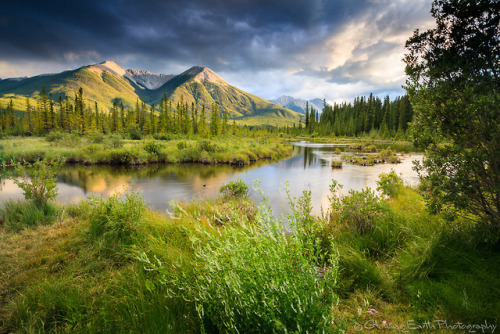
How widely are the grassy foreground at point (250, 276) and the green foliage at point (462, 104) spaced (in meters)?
0.82

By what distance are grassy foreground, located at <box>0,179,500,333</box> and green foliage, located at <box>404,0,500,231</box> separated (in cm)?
82

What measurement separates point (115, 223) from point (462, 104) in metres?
7.72

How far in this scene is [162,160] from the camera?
2828 centimetres

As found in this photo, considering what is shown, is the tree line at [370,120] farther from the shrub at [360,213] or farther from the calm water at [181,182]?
the shrub at [360,213]

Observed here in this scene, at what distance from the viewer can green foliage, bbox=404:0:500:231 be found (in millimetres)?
3623

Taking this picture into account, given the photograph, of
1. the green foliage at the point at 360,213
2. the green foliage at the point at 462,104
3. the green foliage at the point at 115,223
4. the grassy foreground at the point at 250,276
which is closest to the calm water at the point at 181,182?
the green foliage at the point at 360,213

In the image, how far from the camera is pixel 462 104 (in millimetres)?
3867

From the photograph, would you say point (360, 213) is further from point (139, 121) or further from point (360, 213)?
point (139, 121)

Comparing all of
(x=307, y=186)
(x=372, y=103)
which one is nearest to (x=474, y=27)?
(x=307, y=186)

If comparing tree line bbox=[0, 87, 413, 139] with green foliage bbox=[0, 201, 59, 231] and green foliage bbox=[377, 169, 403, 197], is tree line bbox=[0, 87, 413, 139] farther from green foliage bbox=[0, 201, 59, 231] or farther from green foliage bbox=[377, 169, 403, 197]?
green foliage bbox=[0, 201, 59, 231]

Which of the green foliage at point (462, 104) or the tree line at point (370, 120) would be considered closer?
the green foliage at point (462, 104)

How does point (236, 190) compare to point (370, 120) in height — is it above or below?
below

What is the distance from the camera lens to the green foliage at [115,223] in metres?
5.16

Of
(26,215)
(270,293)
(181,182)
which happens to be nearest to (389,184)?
(270,293)
